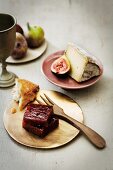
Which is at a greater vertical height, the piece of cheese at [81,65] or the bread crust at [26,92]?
the piece of cheese at [81,65]

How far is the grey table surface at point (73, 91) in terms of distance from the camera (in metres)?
1.11

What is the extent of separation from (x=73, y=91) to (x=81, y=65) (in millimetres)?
101

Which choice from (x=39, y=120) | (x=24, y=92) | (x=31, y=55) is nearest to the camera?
(x=39, y=120)

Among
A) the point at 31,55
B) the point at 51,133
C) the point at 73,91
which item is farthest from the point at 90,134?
the point at 31,55

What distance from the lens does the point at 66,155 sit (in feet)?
3.69

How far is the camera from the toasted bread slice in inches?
49.8

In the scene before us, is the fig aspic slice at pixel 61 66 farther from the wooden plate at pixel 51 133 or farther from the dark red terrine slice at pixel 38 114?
the dark red terrine slice at pixel 38 114

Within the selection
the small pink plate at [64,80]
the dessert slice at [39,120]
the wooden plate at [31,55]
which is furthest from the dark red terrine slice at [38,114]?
the wooden plate at [31,55]

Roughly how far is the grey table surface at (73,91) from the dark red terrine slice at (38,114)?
0.09 meters

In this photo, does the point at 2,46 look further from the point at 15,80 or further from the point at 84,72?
the point at 84,72

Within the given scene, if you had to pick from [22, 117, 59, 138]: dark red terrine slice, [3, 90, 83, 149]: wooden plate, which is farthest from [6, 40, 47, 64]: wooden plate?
[22, 117, 59, 138]: dark red terrine slice

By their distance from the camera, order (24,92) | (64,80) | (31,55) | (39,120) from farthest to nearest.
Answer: (31,55) → (64,80) → (24,92) → (39,120)

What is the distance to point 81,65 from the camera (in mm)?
1331

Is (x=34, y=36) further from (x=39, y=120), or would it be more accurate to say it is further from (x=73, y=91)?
(x=39, y=120)
